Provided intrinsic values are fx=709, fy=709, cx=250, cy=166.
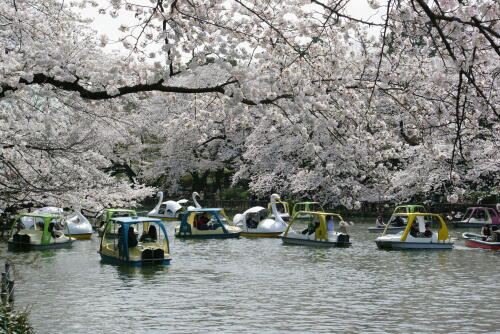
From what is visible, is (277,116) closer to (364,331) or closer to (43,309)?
(364,331)

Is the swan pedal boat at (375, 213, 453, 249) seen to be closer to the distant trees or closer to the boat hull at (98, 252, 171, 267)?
the boat hull at (98, 252, 171, 267)

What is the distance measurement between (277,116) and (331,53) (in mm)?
1579

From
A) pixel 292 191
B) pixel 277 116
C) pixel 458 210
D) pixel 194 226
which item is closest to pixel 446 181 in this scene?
A: pixel 458 210

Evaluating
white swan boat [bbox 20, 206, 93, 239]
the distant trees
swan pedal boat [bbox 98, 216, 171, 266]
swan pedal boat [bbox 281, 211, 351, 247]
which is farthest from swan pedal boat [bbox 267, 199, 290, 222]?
the distant trees

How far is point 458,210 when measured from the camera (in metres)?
48.5

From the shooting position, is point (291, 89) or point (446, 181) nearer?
point (291, 89)

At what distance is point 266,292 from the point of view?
64.2 ft

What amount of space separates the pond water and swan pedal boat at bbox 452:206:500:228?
12.3 meters

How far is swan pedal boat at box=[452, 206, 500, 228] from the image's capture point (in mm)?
41812

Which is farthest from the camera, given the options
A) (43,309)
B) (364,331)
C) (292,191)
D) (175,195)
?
(175,195)

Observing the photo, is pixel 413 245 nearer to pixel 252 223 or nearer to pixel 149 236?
pixel 252 223

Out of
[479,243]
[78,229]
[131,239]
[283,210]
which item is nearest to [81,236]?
[78,229]

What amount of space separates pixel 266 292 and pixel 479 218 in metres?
28.8

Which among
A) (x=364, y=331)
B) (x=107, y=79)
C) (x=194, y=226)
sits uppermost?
(x=107, y=79)
